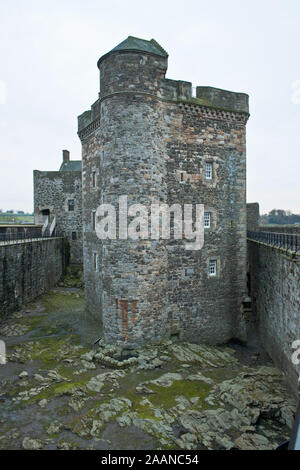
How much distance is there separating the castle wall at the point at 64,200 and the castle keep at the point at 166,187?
1517 cm

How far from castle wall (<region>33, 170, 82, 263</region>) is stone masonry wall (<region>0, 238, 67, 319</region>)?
2970 mm

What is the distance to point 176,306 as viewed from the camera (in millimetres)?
15734

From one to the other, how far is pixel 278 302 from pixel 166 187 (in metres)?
7.33

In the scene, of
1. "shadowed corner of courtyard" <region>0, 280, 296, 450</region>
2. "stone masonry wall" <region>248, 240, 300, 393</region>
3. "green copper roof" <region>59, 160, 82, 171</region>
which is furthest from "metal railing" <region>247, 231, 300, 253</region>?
"green copper roof" <region>59, 160, 82, 171</region>

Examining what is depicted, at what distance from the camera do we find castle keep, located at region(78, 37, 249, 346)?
14312mm

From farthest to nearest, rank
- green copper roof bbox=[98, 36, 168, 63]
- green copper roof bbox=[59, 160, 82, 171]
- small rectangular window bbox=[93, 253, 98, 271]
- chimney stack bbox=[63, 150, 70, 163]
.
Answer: chimney stack bbox=[63, 150, 70, 163], green copper roof bbox=[59, 160, 82, 171], small rectangular window bbox=[93, 253, 98, 271], green copper roof bbox=[98, 36, 168, 63]

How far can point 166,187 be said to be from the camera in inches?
604

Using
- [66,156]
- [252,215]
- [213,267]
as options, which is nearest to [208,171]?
[213,267]

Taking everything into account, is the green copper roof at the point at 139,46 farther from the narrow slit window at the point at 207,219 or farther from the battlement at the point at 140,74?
the narrow slit window at the point at 207,219

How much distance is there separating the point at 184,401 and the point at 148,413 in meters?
1.41

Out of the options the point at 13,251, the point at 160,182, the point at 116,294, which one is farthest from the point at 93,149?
the point at 116,294

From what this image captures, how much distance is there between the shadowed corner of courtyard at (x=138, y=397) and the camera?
8766 millimetres

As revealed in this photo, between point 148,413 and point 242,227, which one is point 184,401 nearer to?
point 148,413

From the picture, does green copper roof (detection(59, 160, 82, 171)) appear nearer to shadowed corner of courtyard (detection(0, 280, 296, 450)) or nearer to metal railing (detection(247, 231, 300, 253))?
shadowed corner of courtyard (detection(0, 280, 296, 450))
